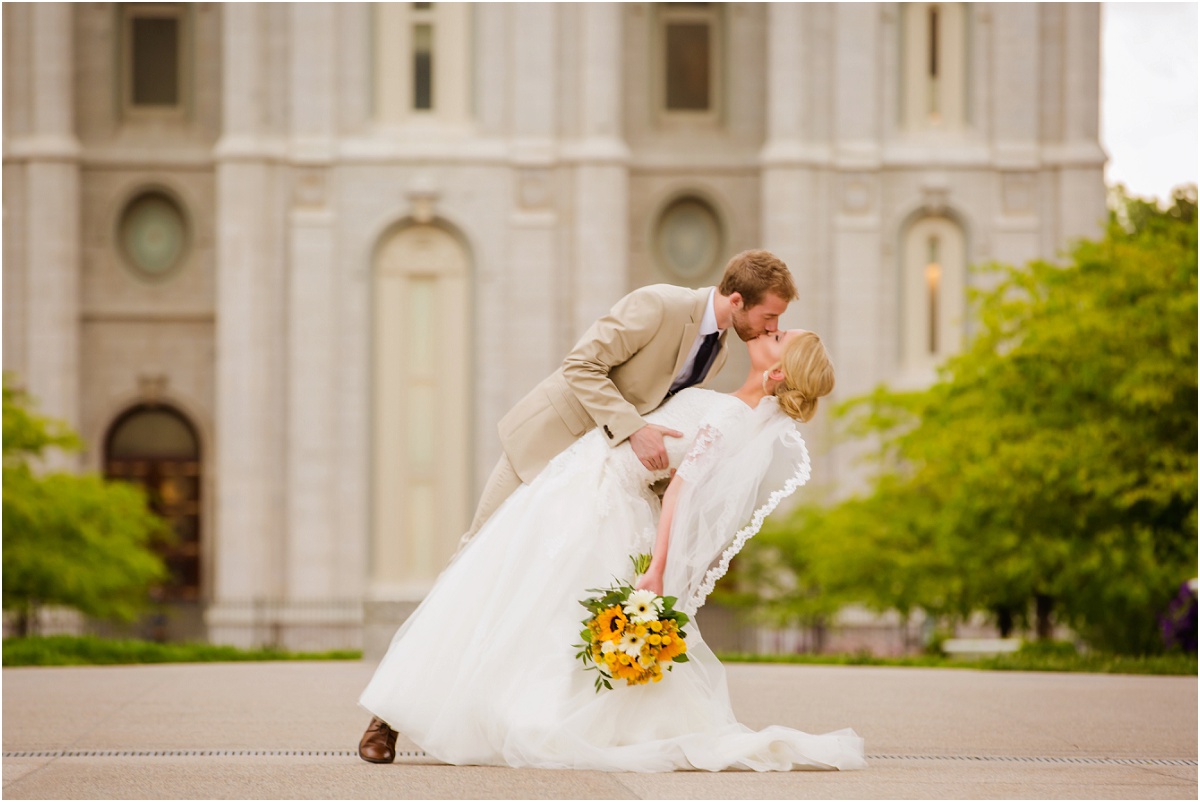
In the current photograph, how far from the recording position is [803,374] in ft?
22.0

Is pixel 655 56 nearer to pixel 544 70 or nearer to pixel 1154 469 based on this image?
pixel 544 70

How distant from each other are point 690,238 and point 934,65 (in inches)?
242

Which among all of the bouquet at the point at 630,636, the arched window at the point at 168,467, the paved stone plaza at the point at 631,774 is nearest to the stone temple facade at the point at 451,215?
the arched window at the point at 168,467

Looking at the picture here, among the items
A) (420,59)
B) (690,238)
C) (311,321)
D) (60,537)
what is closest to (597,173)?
(690,238)

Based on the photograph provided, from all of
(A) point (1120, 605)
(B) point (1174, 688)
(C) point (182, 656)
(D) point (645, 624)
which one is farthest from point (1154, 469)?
(D) point (645, 624)

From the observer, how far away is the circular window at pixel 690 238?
36781mm

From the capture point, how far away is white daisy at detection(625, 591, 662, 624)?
256 inches

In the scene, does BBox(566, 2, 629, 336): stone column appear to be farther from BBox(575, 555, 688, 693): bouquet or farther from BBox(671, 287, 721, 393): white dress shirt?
BBox(575, 555, 688, 693): bouquet

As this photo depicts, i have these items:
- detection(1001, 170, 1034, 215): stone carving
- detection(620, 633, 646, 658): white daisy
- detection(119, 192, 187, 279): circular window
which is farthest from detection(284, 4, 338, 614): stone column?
detection(620, 633, 646, 658): white daisy

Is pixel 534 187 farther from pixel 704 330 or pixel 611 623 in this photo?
pixel 611 623

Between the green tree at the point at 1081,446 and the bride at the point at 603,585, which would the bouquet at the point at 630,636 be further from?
the green tree at the point at 1081,446

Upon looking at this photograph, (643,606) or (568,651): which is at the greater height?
(643,606)

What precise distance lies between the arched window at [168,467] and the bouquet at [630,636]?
31244 mm

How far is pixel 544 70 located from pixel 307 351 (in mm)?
7309
